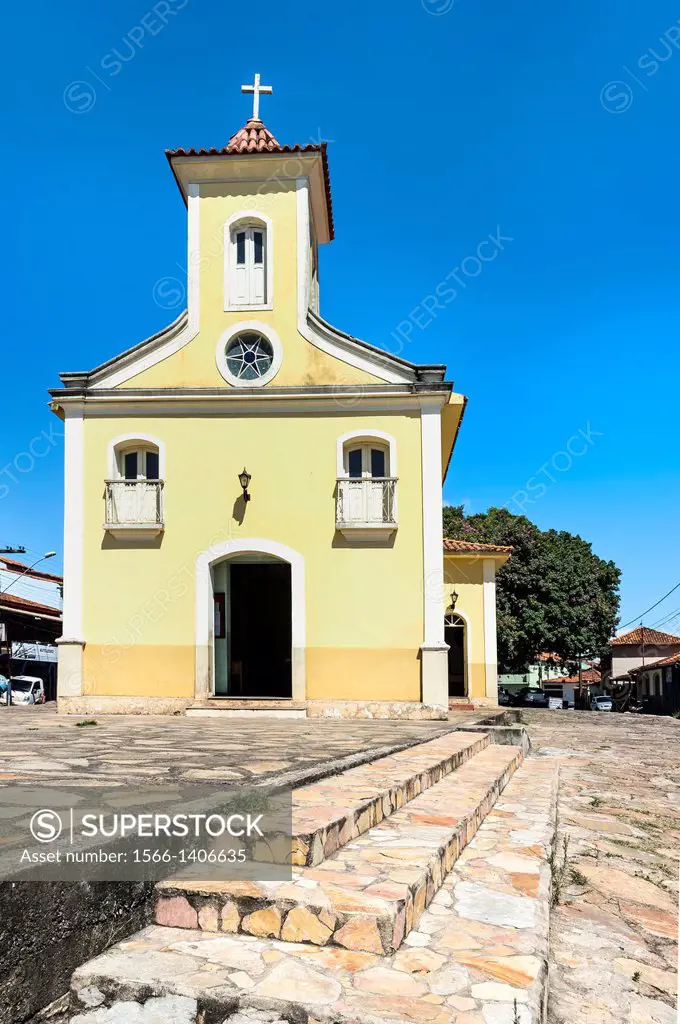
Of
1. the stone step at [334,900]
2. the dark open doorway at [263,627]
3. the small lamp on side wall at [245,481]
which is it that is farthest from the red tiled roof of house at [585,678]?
the stone step at [334,900]

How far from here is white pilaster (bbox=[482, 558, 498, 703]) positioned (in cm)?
1872

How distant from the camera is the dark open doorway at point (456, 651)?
63.1 feet

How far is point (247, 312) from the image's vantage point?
45.9 ft

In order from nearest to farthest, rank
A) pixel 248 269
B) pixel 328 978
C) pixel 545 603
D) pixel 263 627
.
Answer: pixel 328 978
pixel 248 269
pixel 263 627
pixel 545 603

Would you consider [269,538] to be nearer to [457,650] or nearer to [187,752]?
[187,752]

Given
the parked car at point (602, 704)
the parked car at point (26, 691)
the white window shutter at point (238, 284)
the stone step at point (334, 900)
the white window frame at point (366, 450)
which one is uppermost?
the white window shutter at point (238, 284)

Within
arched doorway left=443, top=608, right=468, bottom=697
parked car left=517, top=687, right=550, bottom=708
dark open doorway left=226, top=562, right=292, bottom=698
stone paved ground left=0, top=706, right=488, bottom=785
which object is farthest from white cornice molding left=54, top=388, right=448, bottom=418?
parked car left=517, top=687, right=550, bottom=708

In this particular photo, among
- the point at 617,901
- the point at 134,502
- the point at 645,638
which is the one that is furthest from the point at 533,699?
the point at 617,901

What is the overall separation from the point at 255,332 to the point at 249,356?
44 cm

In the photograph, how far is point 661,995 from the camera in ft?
9.82

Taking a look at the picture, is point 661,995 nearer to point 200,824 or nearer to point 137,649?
point 200,824

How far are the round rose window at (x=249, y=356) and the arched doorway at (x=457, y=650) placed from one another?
8073mm

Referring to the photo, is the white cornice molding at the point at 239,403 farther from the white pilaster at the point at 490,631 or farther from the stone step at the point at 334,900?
the stone step at the point at 334,900

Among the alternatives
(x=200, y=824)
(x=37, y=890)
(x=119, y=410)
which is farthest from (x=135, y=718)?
(x=37, y=890)
